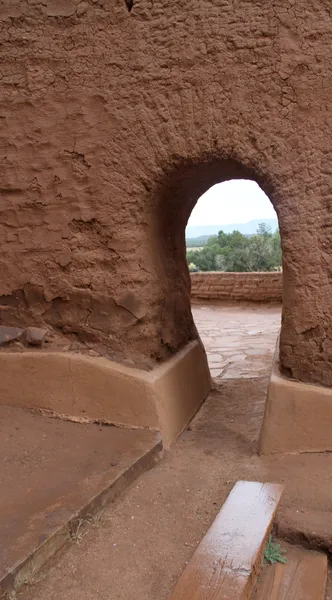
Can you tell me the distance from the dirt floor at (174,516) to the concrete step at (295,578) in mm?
84

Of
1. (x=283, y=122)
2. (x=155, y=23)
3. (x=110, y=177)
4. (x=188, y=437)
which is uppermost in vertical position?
(x=155, y=23)

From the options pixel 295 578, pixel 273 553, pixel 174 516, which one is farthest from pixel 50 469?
pixel 295 578

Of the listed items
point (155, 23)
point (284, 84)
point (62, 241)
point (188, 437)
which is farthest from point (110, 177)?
point (188, 437)

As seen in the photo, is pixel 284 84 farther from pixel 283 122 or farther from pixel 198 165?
pixel 198 165

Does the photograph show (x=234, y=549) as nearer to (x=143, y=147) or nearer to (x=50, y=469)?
(x=50, y=469)

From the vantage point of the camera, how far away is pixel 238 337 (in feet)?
25.2

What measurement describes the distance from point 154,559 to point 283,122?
8.20 ft

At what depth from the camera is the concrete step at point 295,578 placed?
213cm

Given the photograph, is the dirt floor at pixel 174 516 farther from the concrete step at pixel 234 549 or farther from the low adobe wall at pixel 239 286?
the low adobe wall at pixel 239 286

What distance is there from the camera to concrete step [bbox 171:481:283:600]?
2.02 metres

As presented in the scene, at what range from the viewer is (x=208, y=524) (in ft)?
8.50

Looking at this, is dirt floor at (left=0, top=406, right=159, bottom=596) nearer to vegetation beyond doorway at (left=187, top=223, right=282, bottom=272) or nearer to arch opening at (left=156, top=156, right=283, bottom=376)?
arch opening at (left=156, top=156, right=283, bottom=376)

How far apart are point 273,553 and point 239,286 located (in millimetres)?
8886

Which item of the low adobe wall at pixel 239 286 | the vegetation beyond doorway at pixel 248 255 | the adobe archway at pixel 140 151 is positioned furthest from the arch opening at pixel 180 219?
the vegetation beyond doorway at pixel 248 255
